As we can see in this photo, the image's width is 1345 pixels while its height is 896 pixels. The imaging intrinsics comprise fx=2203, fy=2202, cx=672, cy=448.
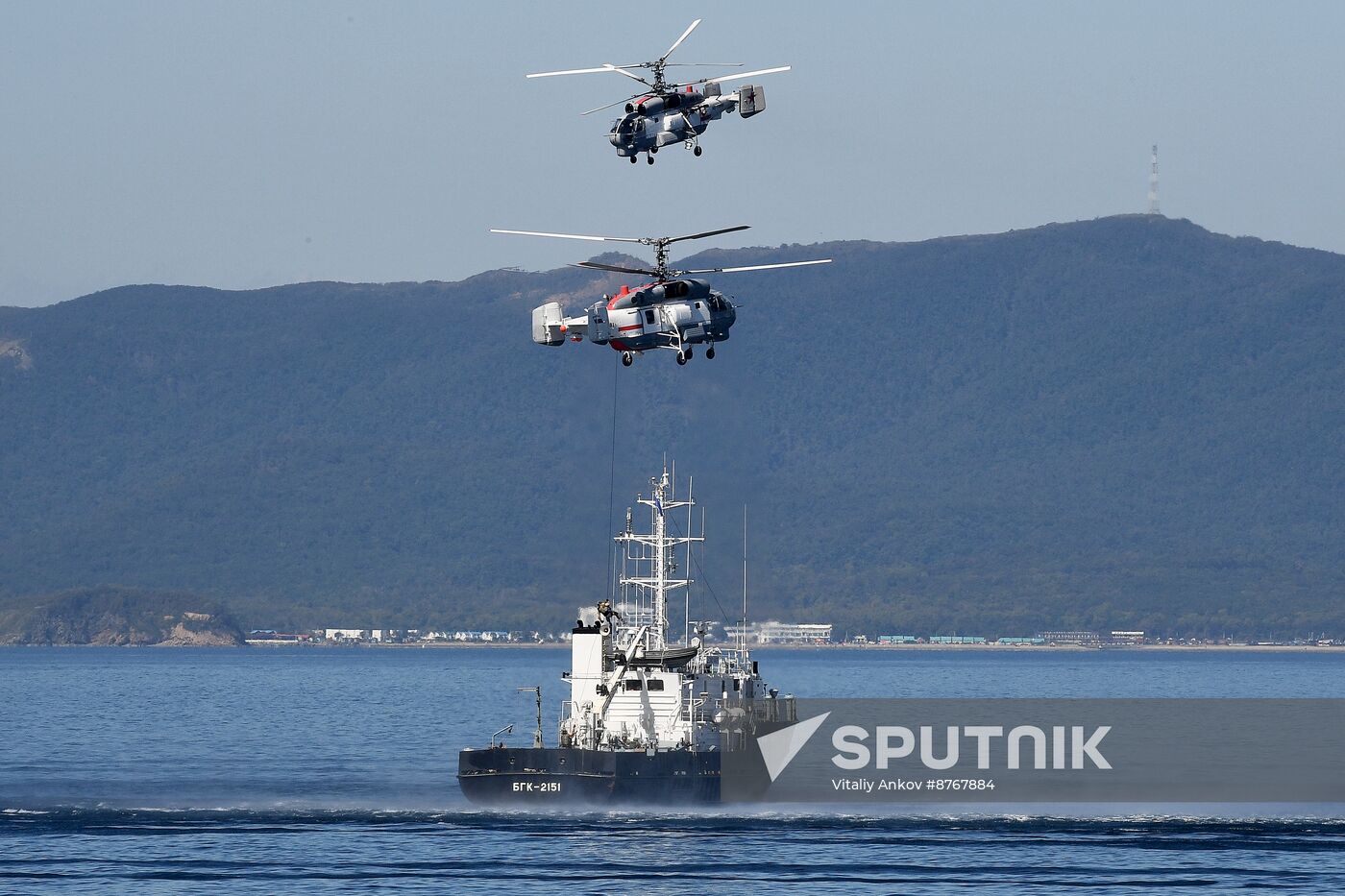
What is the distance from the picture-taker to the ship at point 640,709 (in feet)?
274

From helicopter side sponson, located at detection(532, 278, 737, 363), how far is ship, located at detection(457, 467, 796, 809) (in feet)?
31.5

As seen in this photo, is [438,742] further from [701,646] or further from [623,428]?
[701,646]

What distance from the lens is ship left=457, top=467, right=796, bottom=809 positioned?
274 ft

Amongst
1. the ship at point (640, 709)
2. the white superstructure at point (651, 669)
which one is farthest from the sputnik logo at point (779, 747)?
the ship at point (640, 709)

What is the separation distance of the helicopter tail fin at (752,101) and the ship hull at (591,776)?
24147 mm

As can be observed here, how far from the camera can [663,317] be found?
78562 millimetres

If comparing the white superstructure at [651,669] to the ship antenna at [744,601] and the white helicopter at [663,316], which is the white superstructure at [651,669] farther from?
the white helicopter at [663,316]
